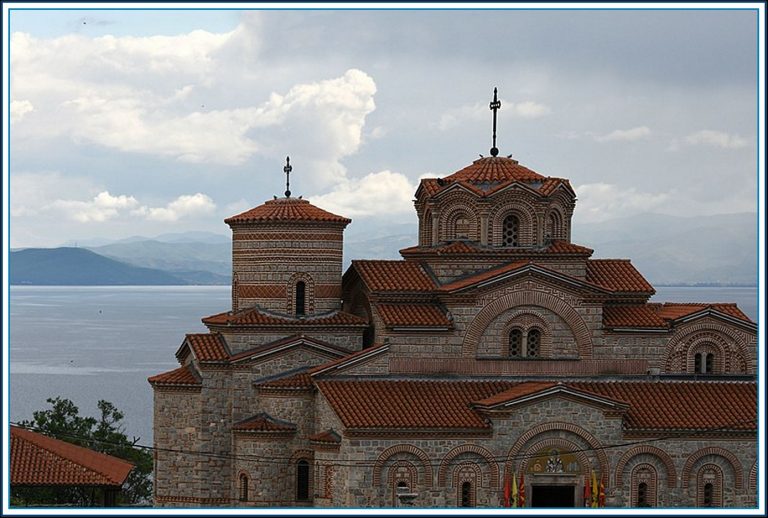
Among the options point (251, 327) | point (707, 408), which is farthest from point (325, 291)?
point (707, 408)

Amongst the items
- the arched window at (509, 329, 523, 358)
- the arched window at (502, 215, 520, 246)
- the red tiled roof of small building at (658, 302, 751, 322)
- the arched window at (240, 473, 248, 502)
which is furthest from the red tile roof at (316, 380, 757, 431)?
the arched window at (502, 215, 520, 246)

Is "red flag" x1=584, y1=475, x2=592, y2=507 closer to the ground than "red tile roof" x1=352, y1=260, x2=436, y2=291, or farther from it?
closer to the ground

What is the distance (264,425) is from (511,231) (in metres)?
7.82

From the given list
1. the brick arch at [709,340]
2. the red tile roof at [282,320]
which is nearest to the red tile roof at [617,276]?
the brick arch at [709,340]

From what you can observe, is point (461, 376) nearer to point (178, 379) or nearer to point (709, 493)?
point (709, 493)

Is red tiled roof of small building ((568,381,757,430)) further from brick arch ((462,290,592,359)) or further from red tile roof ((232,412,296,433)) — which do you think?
red tile roof ((232,412,296,433))

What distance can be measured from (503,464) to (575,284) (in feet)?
15.4

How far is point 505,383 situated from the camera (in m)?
32.4

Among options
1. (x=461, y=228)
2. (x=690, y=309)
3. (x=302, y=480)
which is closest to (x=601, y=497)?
(x=690, y=309)

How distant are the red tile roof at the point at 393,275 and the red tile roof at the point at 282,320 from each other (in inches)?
46.1

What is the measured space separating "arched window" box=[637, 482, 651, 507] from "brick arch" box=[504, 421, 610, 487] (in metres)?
0.93

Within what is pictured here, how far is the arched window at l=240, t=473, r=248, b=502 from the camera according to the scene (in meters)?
32.5

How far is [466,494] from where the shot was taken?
30.8m

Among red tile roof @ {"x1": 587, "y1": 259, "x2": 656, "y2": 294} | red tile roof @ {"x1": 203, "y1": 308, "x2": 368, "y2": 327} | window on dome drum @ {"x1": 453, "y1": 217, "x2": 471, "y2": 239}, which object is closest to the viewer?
red tile roof @ {"x1": 203, "y1": 308, "x2": 368, "y2": 327}
